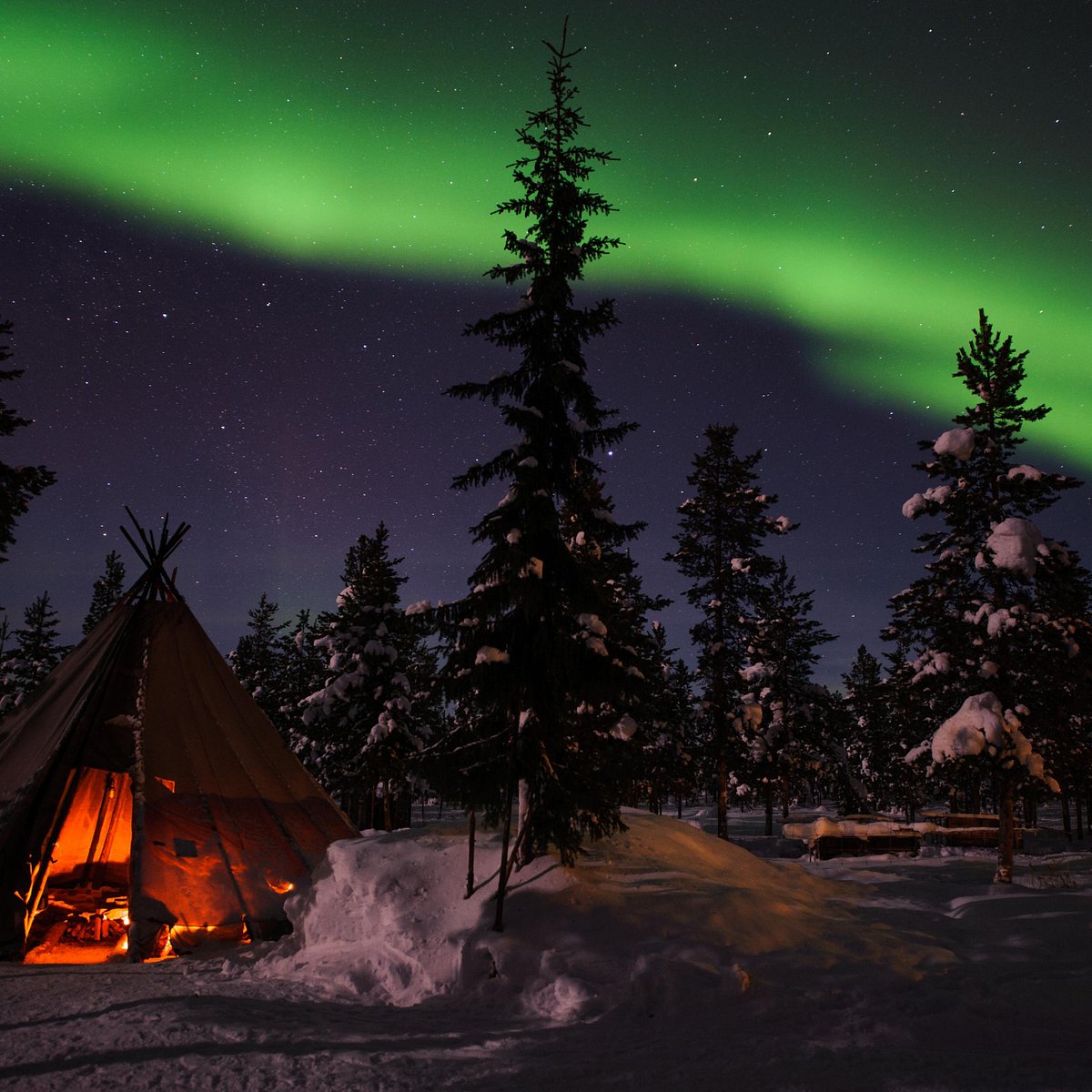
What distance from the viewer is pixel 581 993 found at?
23.4ft

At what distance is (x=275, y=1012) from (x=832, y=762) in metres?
32.3

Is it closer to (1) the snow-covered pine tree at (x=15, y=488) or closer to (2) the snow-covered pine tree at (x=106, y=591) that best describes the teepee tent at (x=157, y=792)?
(1) the snow-covered pine tree at (x=15, y=488)

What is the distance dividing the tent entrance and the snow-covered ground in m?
1.65

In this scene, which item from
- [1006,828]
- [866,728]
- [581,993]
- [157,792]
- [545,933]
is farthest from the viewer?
[866,728]

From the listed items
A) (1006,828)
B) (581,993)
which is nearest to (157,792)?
(581,993)

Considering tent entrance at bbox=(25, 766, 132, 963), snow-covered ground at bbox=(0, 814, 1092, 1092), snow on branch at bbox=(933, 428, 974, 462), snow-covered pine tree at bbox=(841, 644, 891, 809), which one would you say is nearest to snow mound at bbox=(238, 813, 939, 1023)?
snow-covered ground at bbox=(0, 814, 1092, 1092)

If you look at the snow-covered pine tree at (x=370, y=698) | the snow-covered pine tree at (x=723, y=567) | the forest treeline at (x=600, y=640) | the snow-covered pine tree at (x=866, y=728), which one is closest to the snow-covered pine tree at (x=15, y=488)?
the forest treeline at (x=600, y=640)

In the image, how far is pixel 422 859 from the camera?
10172mm

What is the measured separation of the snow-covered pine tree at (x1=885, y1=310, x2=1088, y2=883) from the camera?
53.2 ft

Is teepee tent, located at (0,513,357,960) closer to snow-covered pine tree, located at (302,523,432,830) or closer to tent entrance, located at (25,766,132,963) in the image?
tent entrance, located at (25,766,132,963)

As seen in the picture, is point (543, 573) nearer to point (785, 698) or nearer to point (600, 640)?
point (600, 640)

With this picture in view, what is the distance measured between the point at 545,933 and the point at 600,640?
3.58 m

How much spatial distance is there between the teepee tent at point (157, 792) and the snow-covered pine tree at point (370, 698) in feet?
30.4

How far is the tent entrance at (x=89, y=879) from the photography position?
10930 millimetres
